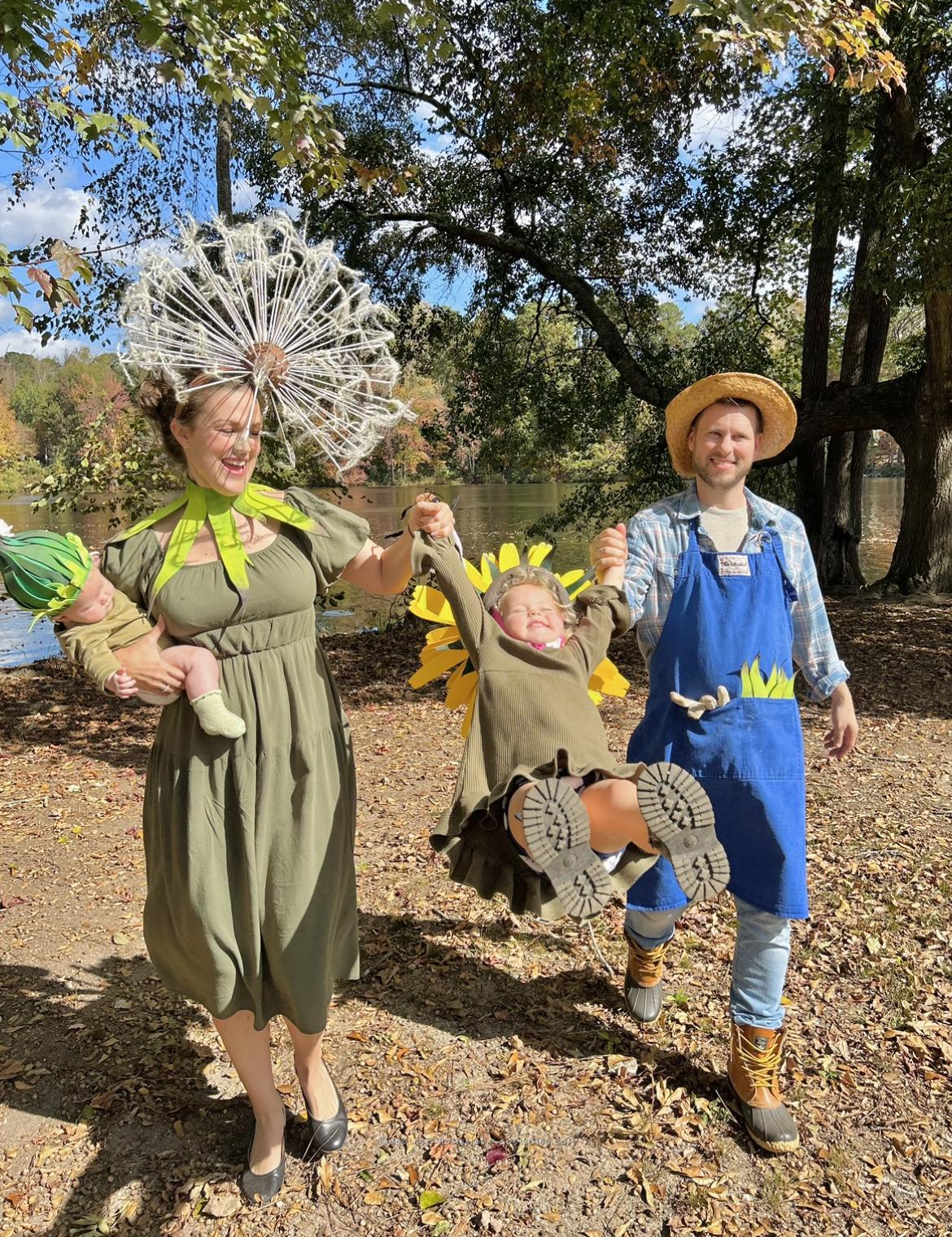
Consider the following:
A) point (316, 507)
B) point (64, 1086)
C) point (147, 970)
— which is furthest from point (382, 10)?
point (64, 1086)

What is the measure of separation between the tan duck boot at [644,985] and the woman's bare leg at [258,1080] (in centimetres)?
132

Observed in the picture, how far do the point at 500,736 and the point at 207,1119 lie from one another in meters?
1.67

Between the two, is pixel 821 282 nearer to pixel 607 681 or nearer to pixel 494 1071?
pixel 607 681

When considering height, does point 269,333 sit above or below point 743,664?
above

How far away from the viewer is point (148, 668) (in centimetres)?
206

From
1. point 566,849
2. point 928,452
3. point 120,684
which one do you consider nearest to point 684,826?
point 566,849

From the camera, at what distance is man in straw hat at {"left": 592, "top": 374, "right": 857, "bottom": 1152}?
7.97ft

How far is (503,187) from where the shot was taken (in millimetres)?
10617

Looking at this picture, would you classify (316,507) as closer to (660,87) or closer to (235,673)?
(235,673)

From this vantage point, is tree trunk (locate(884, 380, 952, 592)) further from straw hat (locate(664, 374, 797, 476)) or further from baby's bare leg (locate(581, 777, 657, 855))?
baby's bare leg (locate(581, 777, 657, 855))

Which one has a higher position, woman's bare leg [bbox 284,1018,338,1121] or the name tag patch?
the name tag patch

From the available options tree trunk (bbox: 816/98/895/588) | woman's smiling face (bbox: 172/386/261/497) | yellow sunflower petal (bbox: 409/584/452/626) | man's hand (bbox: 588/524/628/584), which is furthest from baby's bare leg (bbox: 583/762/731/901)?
tree trunk (bbox: 816/98/895/588)

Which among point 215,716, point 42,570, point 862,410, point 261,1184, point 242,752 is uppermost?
point 862,410

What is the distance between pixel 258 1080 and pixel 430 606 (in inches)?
58.8
